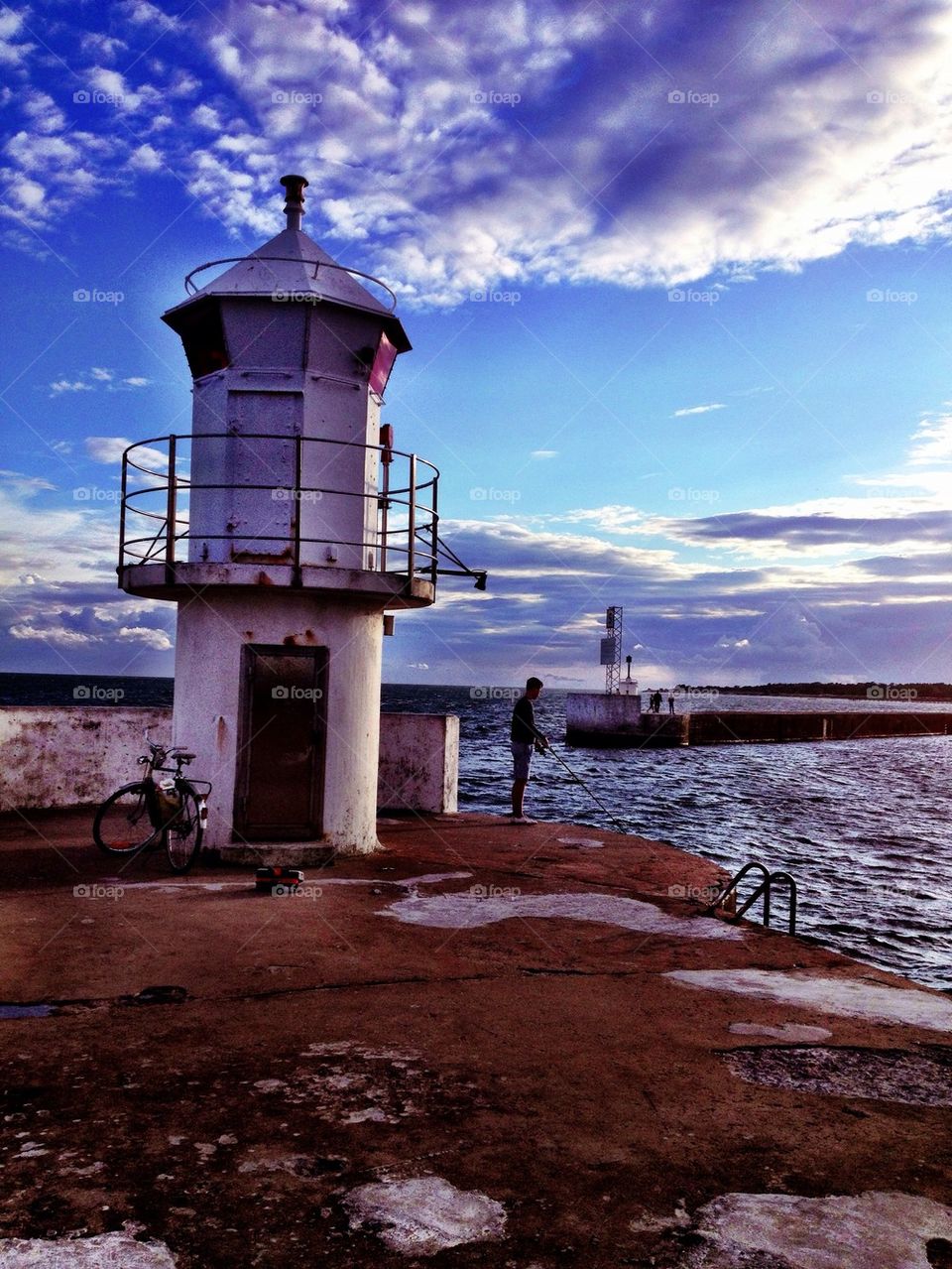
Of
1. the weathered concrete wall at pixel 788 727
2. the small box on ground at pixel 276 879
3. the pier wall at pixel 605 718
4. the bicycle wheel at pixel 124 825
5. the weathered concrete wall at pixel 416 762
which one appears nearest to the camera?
the small box on ground at pixel 276 879

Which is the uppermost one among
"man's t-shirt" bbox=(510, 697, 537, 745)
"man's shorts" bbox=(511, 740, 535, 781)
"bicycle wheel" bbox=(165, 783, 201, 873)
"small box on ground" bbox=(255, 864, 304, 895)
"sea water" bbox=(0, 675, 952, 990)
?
"man's t-shirt" bbox=(510, 697, 537, 745)

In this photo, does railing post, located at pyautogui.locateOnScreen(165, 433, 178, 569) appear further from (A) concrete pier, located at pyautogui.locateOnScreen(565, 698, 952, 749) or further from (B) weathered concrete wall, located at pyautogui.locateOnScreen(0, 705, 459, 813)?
(A) concrete pier, located at pyautogui.locateOnScreen(565, 698, 952, 749)

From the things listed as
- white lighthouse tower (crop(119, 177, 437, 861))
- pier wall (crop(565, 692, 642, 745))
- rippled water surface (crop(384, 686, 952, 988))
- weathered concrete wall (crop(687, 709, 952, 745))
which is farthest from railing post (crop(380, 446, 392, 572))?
weathered concrete wall (crop(687, 709, 952, 745))

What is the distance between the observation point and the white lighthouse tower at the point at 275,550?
1069 cm

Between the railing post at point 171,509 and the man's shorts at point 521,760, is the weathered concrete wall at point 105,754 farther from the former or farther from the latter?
the railing post at point 171,509

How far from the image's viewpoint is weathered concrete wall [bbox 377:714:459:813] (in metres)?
14.9

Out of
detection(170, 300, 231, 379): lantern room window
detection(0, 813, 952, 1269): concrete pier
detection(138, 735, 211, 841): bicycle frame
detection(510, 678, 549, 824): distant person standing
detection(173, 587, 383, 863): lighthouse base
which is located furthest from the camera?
detection(510, 678, 549, 824): distant person standing

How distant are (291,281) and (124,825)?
7.08 m

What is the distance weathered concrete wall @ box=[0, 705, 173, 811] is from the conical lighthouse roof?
6.30 meters

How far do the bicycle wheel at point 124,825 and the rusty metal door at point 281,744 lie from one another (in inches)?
45.1

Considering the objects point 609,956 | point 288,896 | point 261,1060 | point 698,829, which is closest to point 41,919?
point 288,896

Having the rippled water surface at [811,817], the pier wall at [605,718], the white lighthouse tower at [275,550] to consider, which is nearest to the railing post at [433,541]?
the white lighthouse tower at [275,550]

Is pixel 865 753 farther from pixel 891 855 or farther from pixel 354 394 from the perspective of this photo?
pixel 354 394

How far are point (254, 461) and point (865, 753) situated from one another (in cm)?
6404
